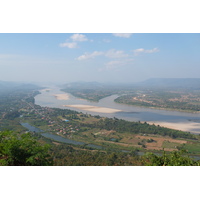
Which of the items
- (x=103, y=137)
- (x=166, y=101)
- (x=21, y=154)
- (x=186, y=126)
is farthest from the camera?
(x=166, y=101)

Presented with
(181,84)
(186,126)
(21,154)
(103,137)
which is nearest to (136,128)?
(103,137)

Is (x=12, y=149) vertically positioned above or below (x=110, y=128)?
above

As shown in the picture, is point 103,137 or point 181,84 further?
point 181,84

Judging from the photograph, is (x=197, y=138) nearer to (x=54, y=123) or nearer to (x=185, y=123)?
(x=185, y=123)

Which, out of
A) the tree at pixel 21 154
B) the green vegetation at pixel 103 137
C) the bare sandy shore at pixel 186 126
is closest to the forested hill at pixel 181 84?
the bare sandy shore at pixel 186 126

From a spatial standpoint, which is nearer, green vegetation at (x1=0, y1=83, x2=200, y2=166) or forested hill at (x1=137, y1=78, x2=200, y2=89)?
green vegetation at (x1=0, y1=83, x2=200, y2=166)

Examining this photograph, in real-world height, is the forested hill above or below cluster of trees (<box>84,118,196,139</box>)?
above

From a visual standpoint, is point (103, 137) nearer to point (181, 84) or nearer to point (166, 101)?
point (166, 101)

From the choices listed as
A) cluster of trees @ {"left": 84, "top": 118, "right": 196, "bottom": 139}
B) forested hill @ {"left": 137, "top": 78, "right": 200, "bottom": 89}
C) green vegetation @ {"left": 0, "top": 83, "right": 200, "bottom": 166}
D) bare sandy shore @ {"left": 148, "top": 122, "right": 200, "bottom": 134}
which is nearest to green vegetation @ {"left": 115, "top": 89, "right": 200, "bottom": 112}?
bare sandy shore @ {"left": 148, "top": 122, "right": 200, "bottom": 134}

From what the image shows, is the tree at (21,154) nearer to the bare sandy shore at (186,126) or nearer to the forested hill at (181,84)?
the bare sandy shore at (186,126)

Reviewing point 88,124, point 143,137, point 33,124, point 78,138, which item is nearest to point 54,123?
point 33,124

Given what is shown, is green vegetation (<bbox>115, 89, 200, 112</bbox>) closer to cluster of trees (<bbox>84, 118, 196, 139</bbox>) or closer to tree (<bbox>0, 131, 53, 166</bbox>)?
cluster of trees (<bbox>84, 118, 196, 139</bbox>)
